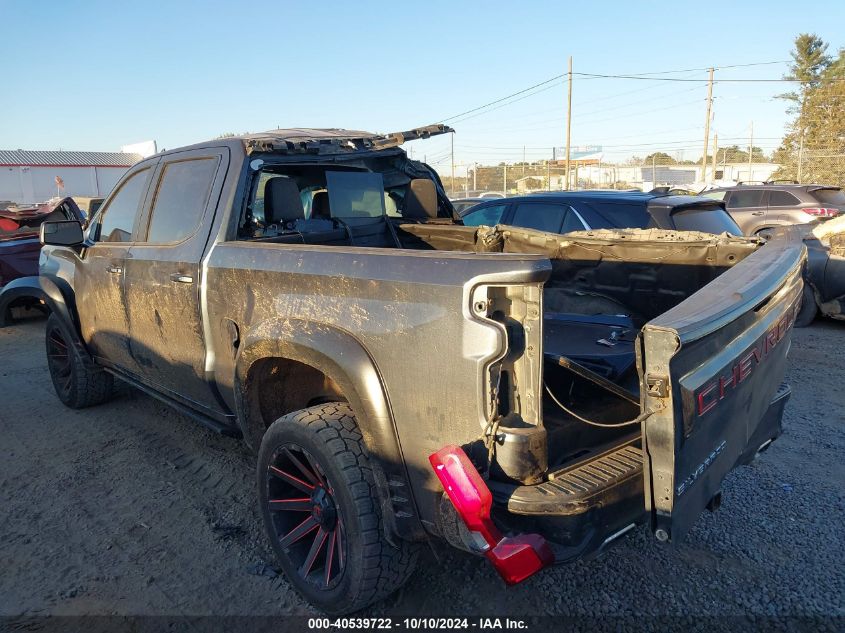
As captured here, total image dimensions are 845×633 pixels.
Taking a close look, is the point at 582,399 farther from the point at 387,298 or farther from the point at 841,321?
the point at 841,321

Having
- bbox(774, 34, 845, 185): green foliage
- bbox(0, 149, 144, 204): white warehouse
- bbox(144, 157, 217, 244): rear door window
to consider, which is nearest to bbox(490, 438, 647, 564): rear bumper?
bbox(144, 157, 217, 244): rear door window

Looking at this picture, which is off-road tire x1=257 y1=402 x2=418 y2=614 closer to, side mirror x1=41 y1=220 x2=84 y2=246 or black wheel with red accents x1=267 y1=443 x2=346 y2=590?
black wheel with red accents x1=267 y1=443 x2=346 y2=590

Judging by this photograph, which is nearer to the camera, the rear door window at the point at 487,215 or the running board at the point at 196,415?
the running board at the point at 196,415

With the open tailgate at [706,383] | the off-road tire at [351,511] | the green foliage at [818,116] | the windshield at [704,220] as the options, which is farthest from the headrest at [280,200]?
the green foliage at [818,116]

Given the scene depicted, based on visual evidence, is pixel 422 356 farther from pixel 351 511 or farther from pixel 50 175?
pixel 50 175

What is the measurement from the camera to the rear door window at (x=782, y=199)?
13.9 metres

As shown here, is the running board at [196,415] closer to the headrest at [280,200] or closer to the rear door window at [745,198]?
the headrest at [280,200]

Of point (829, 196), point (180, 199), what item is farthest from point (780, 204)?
point (180, 199)

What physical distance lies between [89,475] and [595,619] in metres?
3.33

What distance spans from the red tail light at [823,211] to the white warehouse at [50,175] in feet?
137

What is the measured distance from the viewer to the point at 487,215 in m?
7.99

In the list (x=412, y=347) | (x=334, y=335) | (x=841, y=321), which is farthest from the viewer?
(x=841, y=321)

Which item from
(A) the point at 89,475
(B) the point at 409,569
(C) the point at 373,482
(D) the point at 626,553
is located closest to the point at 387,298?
(C) the point at 373,482

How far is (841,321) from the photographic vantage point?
7922mm
